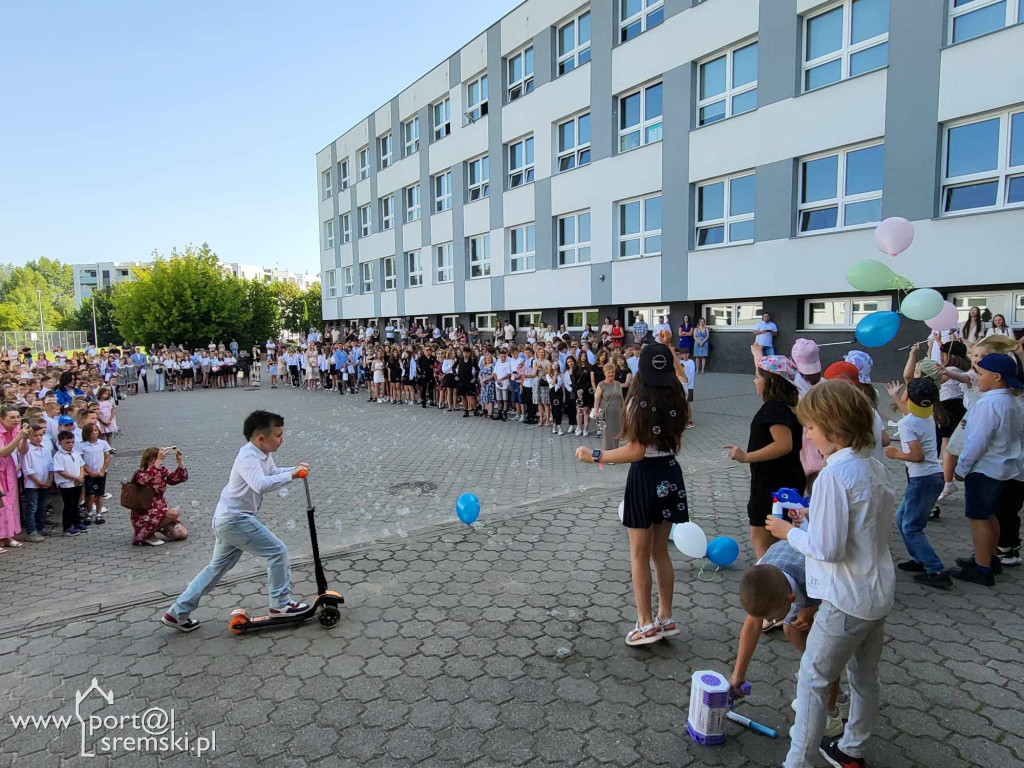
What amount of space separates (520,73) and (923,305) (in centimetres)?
2070

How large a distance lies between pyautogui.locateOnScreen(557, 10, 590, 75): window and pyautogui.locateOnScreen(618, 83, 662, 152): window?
2.66 metres

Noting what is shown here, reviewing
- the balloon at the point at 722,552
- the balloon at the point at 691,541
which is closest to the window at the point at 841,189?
the balloon at the point at 722,552

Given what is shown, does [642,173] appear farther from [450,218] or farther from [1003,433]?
[1003,433]

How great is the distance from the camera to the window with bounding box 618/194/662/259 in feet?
61.2

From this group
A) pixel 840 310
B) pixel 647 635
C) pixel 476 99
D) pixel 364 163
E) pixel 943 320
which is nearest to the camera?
pixel 647 635

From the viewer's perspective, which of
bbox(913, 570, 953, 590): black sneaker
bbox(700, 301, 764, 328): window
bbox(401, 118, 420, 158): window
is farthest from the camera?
bbox(401, 118, 420, 158): window

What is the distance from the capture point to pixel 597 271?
66.9 ft

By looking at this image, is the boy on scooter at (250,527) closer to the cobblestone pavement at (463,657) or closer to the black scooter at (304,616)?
the black scooter at (304,616)

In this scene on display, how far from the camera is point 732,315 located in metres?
17.4

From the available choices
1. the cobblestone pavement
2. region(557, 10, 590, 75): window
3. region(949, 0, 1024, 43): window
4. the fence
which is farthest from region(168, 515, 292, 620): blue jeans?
the fence

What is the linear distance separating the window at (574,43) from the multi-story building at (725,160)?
62 mm

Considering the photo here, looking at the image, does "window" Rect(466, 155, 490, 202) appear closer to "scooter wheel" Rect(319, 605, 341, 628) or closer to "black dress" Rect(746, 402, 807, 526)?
"black dress" Rect(746, 402, 807, 526)

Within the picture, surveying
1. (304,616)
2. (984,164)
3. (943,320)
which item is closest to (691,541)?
(304,616)

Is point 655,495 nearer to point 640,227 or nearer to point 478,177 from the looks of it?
point 640,227
